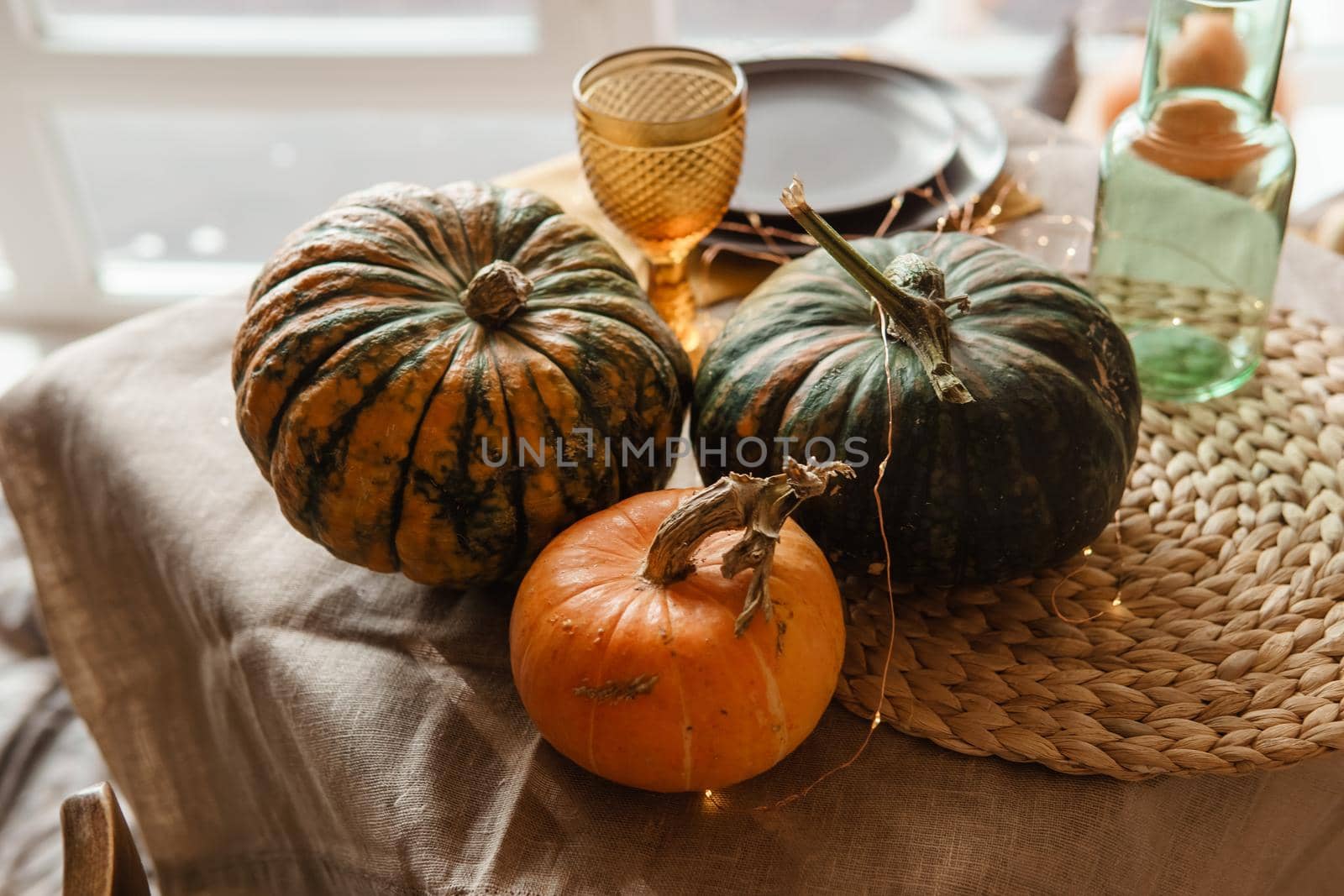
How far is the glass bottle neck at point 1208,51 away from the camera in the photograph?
90cm

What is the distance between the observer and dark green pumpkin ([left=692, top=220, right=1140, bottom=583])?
0.77 meters

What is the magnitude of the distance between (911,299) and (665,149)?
0.27 metres

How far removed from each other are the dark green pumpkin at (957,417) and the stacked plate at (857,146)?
313 millimetres

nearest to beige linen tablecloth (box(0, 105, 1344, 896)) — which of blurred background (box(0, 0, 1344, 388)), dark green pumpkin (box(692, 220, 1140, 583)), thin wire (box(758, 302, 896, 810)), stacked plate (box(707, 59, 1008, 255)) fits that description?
thin wire (box(758, 302, 896, 810))

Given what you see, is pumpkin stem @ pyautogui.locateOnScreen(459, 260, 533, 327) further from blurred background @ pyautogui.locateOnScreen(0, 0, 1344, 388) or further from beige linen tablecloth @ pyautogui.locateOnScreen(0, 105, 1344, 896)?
blurred background @ pyautogui.locateOnScreen(0, 0, 1344, 388)

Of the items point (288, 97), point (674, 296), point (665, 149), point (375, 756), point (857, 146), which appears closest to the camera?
point (375, 756)

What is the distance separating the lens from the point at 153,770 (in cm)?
120

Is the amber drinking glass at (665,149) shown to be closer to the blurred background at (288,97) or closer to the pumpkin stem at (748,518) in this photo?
the pumpkin stem at (748,518)

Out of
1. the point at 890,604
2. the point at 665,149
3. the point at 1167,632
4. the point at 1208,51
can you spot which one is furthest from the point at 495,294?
the point at 1208,51

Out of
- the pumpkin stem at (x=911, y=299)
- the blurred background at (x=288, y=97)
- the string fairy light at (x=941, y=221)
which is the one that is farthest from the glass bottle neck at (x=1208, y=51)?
the blurred background at (x=288, y=97)

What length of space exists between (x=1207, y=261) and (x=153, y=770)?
1097mm

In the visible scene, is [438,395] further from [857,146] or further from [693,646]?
[857,146]

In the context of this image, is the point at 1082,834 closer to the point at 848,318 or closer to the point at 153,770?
the point at 848,318

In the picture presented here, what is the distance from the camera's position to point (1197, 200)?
1.01 m
